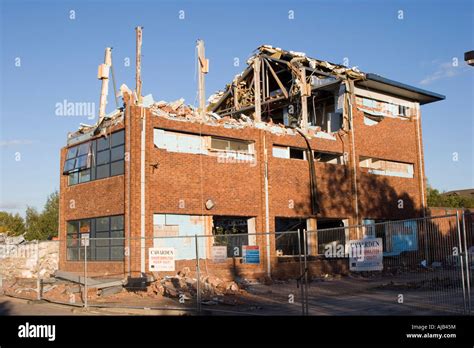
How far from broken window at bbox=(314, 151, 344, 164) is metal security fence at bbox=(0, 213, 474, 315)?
559 centimetres

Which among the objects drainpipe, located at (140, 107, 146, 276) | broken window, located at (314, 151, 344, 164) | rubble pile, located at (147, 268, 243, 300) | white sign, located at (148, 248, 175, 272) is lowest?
rubble pile, located at (147, 268, 243, 300)

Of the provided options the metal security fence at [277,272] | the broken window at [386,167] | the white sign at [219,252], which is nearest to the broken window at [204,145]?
the metal security fence at [277,272]

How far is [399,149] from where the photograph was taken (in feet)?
117

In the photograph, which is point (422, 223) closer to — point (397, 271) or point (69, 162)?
point (397, 271)

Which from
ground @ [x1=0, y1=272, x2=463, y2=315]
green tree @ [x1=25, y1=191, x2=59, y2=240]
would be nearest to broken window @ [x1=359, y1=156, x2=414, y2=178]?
ground @ [x1=0, y1=272, x2=463, y2=315]

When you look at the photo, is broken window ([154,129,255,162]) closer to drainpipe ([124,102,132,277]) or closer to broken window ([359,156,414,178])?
drainpipe ([124,102,132,277])

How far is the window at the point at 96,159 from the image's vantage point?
25.1 metres

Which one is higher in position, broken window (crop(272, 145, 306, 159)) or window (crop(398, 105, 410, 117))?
window (crop(398, 105, 410, 117))

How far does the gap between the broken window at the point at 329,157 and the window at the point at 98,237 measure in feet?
42.4

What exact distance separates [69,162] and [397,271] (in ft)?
62.8

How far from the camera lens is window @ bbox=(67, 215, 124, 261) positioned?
79.6 feet

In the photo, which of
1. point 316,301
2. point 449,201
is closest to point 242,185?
point 316,301

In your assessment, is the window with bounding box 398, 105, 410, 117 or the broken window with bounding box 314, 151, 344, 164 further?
the window with bounding box 398, 105, 410, 117
